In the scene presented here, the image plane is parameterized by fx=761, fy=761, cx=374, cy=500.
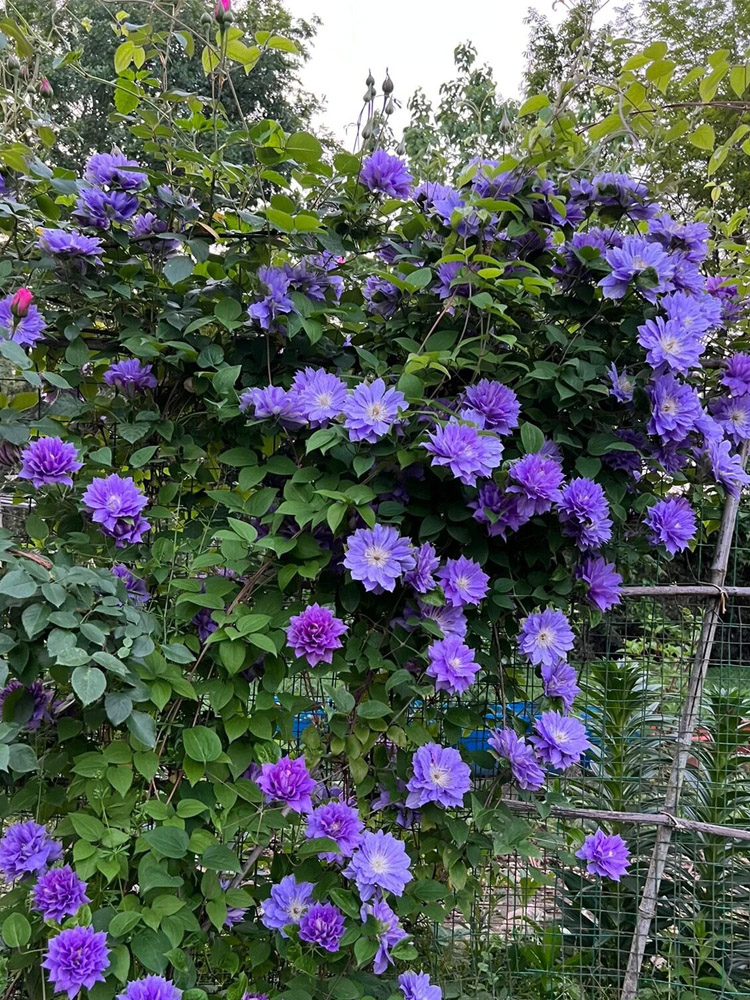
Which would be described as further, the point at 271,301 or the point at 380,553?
the point at 271,301

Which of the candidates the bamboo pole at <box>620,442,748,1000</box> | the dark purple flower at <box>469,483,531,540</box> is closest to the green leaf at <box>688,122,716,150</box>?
the bamboo pole at <box>620,442,748,1000</box>

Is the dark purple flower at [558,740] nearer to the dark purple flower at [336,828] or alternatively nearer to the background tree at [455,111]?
the dark purple flower at [336,828]

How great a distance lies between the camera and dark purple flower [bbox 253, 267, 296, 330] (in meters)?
1.23

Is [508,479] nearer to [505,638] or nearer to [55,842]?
[505,638]

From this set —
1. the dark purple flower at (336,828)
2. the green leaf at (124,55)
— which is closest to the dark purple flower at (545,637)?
the dark purple flower at (336,828)

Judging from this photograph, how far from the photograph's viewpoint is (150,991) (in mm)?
962

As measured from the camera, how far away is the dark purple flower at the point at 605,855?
1363mm

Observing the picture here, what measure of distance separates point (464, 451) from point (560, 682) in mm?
445

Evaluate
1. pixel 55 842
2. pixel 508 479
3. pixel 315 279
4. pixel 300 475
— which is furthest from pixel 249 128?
pixel 55 842

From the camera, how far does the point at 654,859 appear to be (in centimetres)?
151

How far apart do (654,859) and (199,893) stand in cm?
92

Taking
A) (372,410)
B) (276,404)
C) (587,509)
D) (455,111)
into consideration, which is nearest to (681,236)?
(587,509)

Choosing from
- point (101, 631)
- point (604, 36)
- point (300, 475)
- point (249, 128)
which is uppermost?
point (604, 36)

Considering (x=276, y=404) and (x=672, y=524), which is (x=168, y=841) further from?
(x=672, y=524)
